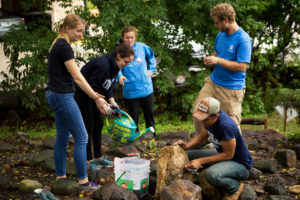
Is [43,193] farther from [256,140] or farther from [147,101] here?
[256,140]

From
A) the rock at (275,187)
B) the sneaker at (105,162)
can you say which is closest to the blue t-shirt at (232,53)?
the rock at (275,187)

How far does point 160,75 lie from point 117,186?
561 cm

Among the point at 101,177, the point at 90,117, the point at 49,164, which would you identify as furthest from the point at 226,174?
the point at 49,164

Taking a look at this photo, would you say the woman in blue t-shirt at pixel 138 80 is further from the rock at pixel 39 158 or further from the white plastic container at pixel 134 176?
the white plastic container at pixel 134 176

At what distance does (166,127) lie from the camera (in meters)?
8.90

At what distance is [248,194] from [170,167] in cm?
91

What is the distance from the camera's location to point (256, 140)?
682cm

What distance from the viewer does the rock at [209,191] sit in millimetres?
4234

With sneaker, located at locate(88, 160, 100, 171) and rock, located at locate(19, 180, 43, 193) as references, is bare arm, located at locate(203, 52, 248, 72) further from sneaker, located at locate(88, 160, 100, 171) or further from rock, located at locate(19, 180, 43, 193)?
rock, located at locate(19, 180, 43, 193)

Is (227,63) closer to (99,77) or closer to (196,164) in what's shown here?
(196,164)

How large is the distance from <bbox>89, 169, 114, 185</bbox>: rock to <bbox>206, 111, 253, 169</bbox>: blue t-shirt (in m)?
1.41

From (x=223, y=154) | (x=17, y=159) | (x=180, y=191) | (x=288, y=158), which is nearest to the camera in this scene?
(x=180, y=191)

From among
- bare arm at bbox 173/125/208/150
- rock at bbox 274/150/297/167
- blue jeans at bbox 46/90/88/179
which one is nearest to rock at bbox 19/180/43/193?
blue jeans at bbox 46/90/88/179

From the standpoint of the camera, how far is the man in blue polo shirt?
483cm
